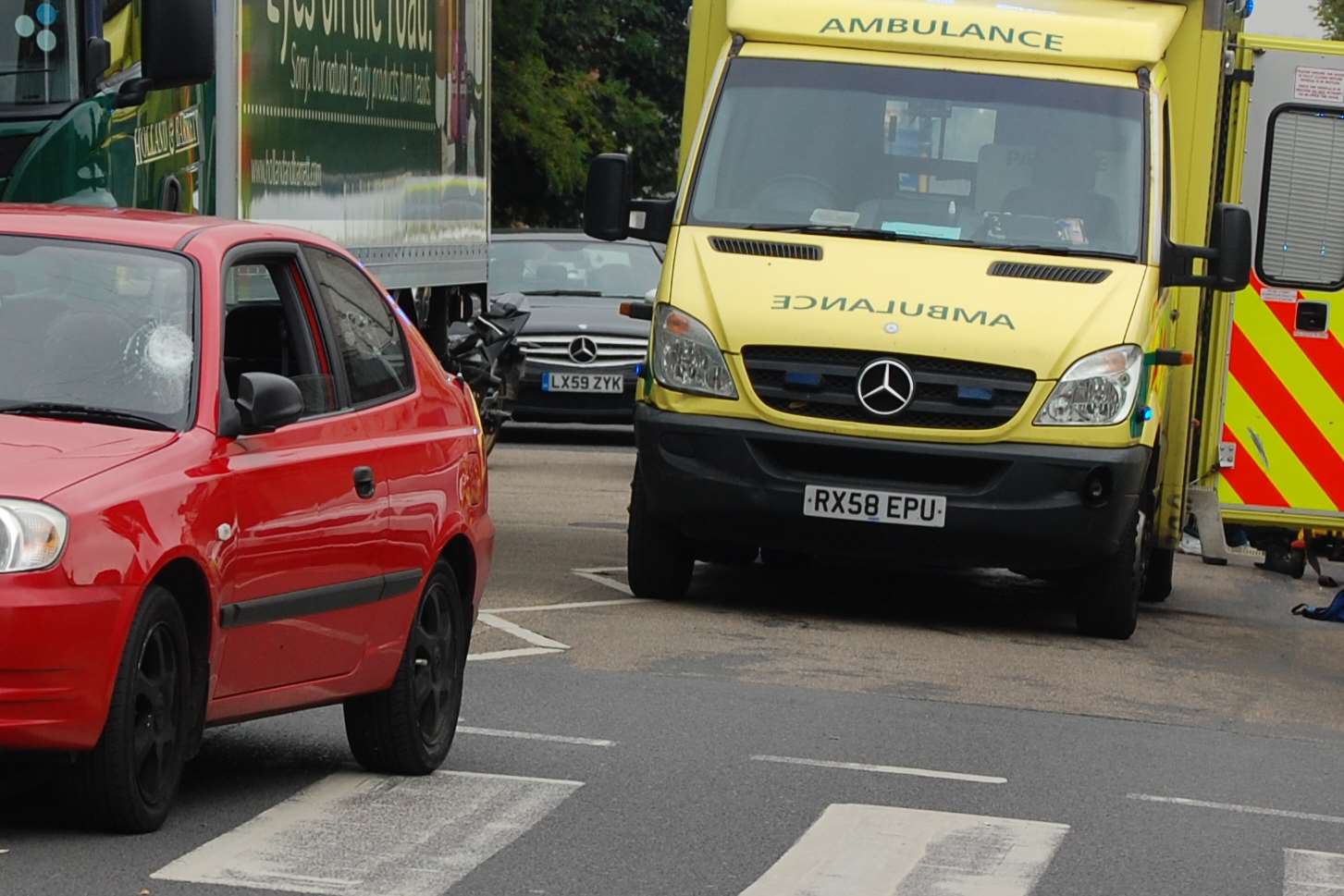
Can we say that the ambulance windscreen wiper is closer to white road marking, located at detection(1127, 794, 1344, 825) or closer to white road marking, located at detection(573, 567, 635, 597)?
white road marking, located at detection(573, 567, 635, 597)

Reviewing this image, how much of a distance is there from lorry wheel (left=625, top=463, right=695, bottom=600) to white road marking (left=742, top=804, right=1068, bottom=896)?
17.2 feet

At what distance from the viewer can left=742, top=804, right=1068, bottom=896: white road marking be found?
22.9 ft

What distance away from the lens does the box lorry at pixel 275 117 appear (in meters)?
11.3

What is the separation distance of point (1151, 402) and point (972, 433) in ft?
3.27

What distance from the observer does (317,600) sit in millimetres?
7602

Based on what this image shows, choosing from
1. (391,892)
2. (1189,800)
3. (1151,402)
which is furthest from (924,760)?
(1151,402)

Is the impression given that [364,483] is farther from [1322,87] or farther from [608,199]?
[1322,87]

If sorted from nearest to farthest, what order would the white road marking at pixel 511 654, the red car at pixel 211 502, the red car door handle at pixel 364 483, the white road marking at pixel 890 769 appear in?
1. the red car at pixel 211 502
2. the red car door handle at pixel 364 483
3. the white road marking at pixel 890 769
4. the white road marking at pixel 511 654

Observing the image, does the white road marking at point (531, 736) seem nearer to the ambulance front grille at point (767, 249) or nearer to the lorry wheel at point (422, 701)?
the lorry wheel at point (422, 701)

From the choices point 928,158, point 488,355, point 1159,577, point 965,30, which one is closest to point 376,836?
point 928,158

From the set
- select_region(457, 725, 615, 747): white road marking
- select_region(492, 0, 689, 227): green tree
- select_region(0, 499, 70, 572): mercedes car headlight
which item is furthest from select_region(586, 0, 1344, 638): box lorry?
select_region(492, 0, 689, 227): green tree

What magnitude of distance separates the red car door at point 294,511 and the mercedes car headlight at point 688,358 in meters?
4.75

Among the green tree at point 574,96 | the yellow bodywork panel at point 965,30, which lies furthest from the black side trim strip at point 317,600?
the green tree at point 574,96

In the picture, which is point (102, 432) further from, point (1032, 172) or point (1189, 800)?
point (1032, 172)
